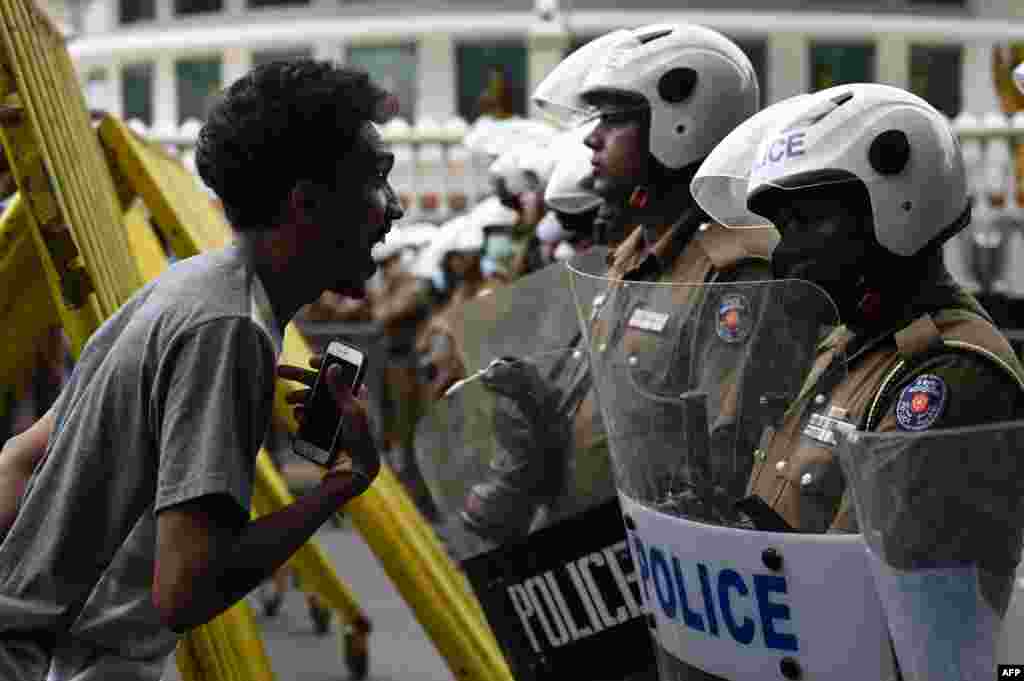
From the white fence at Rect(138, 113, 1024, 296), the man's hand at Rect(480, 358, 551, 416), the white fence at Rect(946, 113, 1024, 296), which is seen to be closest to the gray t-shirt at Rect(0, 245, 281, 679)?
the man's hand at Rect(480, 358, 551, 416)

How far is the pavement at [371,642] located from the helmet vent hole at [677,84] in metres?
3.43

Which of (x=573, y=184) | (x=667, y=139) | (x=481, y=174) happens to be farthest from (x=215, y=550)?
(x=481, y=174)

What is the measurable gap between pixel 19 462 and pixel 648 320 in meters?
1.05

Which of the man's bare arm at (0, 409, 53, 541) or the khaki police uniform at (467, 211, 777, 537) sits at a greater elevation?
the man's bare arm at (0, 409, 53, 541)

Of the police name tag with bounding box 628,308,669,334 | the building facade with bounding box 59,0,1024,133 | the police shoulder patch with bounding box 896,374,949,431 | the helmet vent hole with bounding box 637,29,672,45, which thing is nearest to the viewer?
the police shoulder patch with bounding box 896,374,949,431

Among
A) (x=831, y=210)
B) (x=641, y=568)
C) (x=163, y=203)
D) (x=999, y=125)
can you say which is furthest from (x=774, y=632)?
(x=999, y=125)

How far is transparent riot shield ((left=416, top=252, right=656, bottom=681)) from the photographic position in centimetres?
431

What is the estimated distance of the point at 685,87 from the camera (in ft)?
18.1

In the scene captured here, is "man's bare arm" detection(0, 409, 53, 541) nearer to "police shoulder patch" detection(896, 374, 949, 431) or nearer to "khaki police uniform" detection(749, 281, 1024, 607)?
"khaki police uniform" detection(749, 281, 1024, 607)

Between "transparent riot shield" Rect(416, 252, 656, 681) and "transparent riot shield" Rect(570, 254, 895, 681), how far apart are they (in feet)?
2.29

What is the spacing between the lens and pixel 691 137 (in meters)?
5.48

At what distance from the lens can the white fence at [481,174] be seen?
71.6ft

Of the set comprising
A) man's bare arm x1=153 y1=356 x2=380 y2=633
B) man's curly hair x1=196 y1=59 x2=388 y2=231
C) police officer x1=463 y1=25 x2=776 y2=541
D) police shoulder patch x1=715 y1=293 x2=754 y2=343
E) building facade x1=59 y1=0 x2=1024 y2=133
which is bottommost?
building facade x1=59 y1=0 x2=1024 y2=133

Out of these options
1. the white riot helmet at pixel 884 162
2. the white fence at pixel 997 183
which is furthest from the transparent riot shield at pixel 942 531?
the white fence at pixel 997 183
